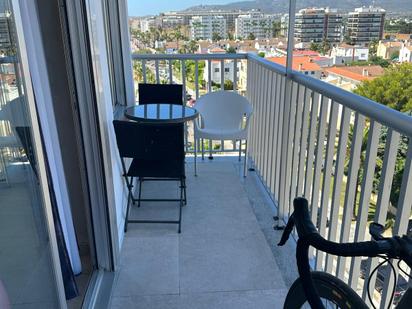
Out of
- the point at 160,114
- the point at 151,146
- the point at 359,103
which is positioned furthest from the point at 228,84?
the point at 359,103

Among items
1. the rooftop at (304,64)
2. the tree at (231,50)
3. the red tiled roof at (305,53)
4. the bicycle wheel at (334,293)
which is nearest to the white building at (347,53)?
the red tiled roof at (305,53)

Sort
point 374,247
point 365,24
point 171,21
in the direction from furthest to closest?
point 171,21 < point 365,24 < point 374,247

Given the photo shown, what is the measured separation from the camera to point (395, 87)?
148 centimetres

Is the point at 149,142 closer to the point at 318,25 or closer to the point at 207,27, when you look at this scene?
the point at 318,25

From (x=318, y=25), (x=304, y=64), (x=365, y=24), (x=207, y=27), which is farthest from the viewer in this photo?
(x=207, y=27)

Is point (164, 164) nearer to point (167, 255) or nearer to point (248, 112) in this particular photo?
point (167, 255)

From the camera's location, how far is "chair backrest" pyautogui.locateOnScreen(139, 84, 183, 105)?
3.62 meters

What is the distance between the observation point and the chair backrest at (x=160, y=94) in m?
3.62

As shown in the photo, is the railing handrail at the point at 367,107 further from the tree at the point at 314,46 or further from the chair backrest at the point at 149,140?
the chair backrest at the point at 149,140

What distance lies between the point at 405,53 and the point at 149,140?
171 cm

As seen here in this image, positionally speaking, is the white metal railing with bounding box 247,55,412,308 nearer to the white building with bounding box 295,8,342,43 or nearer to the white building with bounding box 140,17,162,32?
the white building with bounding box 295,8,342,43

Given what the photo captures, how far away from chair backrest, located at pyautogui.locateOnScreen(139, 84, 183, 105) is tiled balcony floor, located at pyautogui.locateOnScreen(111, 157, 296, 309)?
2.85 feet

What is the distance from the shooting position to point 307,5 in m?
2.11

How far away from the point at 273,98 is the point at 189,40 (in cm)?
128
